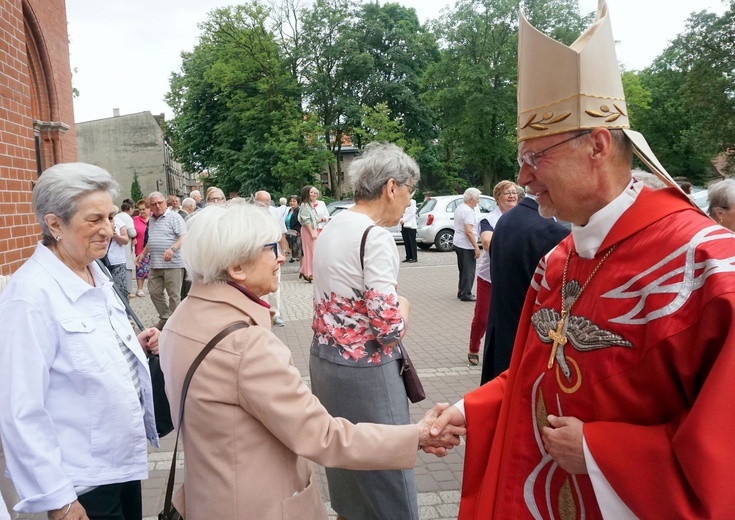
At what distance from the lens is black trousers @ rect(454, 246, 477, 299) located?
10195 millimetres

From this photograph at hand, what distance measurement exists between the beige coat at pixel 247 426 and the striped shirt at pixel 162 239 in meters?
6.58

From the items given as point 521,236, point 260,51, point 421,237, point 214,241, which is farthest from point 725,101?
point 214,241

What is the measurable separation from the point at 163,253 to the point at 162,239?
0.65 ft

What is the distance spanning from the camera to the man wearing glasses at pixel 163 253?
8.18 meters

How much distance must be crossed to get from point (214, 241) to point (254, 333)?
0.37 meters

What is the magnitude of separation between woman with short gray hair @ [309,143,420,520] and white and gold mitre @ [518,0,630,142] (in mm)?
1185

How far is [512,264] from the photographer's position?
342cm

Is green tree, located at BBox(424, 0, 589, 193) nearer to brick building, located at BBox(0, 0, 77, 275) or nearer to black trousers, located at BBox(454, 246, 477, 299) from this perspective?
black trousers, located at BBox(454, 246, 477, 299)

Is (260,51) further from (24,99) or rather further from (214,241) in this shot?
(214,241)

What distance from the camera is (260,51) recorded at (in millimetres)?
32125

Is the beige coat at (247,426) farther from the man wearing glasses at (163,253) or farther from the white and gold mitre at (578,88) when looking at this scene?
the man wearing glasses at (163,253)

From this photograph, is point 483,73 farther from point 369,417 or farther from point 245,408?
point 245,408

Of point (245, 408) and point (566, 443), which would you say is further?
point (245, 408)

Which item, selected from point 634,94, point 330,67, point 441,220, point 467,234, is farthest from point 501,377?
point 634,94
